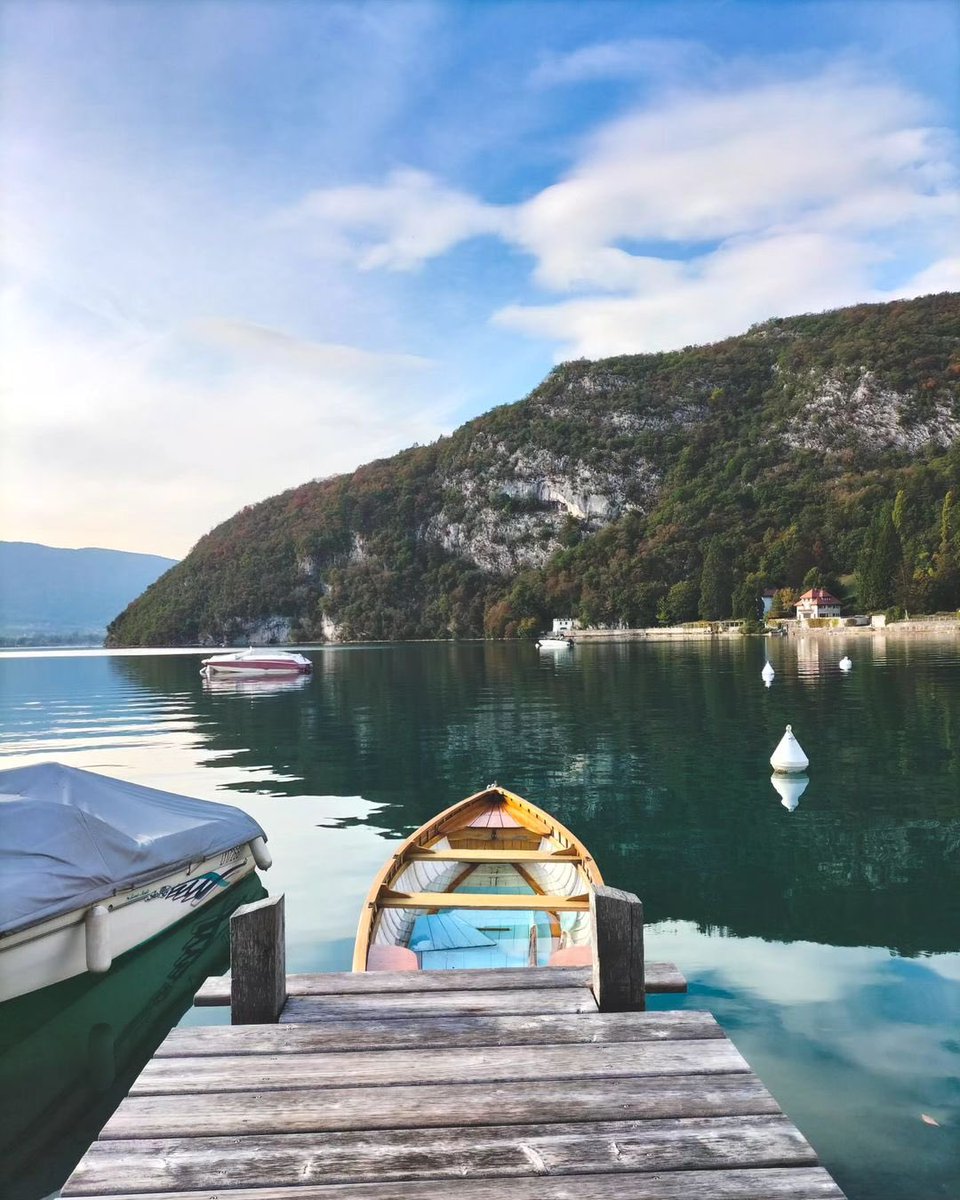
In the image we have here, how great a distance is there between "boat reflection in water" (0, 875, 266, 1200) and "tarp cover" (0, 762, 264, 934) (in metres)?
1.03

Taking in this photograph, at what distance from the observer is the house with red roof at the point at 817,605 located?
115688 millimetres

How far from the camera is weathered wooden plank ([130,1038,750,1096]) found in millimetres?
4195

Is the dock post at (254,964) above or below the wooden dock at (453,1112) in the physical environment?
above

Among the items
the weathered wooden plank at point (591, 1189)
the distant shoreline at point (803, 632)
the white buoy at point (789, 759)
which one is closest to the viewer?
the weathered wooden plank at point (591, 1189)

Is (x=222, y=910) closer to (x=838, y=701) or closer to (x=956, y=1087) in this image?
(x=956, y=1087)

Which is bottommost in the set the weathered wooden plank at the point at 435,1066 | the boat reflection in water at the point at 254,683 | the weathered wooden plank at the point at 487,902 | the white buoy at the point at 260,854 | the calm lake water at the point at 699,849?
the boat reflection in water at the point at 254,683

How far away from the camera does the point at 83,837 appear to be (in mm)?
8953

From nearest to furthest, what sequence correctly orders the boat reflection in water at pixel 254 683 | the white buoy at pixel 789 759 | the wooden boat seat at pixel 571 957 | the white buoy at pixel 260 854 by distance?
the wooden boat seat at pixel 571 957
the white buoy at pixel 260 854
the white buoy at pixel 789 759
the boat reflection in water at pixel 254 683

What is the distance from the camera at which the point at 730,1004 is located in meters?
8.08

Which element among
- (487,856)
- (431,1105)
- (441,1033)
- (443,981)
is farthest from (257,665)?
(431,1105)

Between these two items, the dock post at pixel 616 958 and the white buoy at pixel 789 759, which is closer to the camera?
the dock post at pixel 616 958

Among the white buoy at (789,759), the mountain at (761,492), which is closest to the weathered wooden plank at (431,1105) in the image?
the white buoy at (789,759)

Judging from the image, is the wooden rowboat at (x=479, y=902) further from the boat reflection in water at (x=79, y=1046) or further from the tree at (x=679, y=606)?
the tree at (x=679, y=606)

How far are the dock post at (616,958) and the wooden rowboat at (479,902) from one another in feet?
7.38
